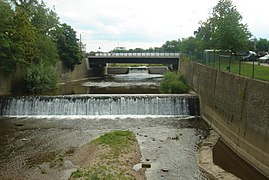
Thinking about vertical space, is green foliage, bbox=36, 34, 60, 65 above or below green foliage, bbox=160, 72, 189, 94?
above

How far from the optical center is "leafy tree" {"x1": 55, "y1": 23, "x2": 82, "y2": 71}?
51372 mm

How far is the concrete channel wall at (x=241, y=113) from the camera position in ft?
50.2

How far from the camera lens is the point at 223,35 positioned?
34.4 meters

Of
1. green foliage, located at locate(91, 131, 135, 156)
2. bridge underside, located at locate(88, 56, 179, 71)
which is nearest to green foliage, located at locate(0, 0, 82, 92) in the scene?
green foliage, located at locate(91, 131, 135, 156)

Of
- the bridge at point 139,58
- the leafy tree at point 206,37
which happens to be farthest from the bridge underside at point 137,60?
the leafy tree at point 206,37

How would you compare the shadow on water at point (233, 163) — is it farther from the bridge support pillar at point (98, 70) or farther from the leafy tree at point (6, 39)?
the bridge support pillar at point (98, 70)

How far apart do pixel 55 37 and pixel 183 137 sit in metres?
35.4

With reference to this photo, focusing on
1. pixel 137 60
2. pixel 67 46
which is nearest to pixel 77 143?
pixel 67 46

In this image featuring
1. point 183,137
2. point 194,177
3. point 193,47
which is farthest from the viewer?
point 193,47

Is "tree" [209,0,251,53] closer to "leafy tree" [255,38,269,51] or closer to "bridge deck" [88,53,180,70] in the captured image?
"bridge deck" [88,53,180,70]

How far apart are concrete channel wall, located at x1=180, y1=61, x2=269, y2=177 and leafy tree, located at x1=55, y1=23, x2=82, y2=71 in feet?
101

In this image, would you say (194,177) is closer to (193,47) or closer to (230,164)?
(230,164)

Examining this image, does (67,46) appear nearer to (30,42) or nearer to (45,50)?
(45,50)

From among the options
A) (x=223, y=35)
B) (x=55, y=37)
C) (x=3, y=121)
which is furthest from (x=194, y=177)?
(x=55, y=37)
